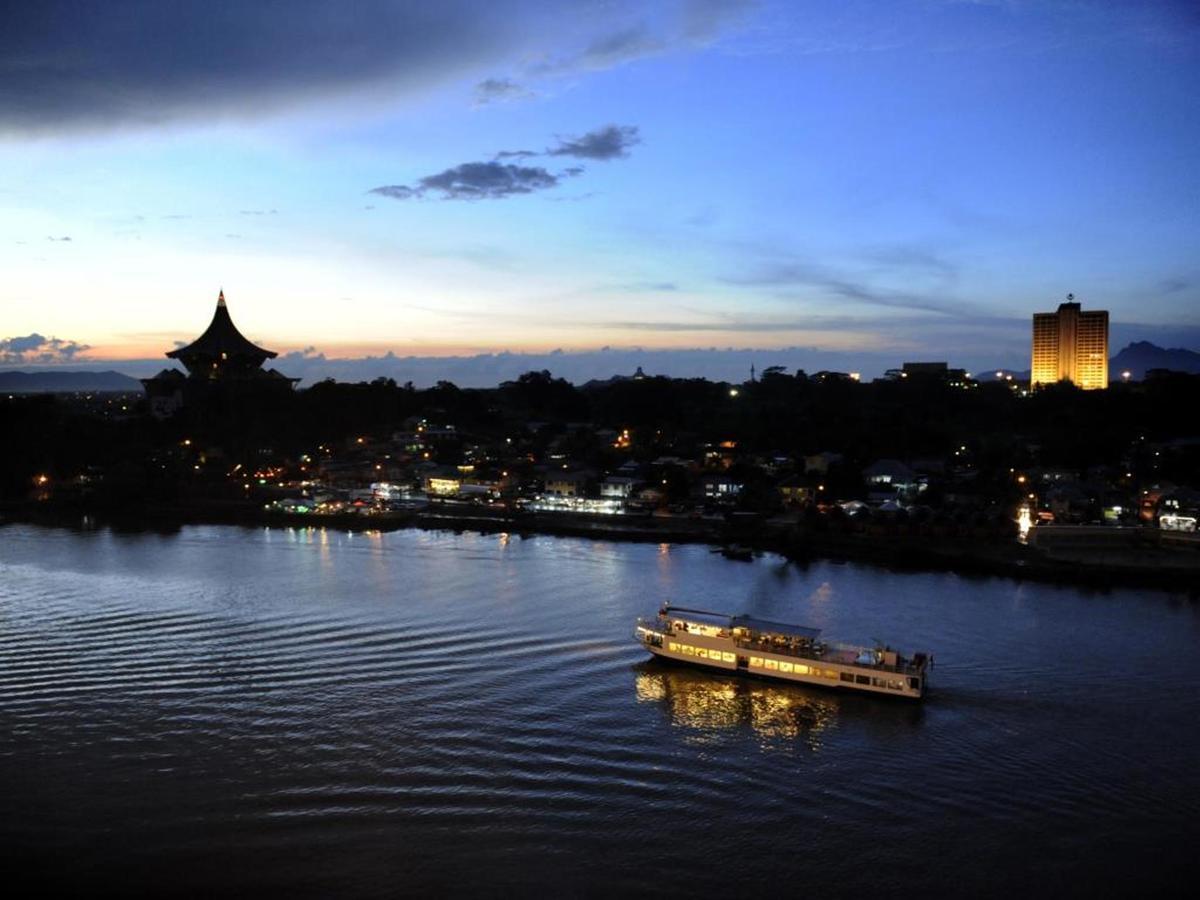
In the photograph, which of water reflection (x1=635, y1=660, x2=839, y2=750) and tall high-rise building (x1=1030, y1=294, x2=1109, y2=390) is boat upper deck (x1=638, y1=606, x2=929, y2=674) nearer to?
water reflection (x1=635, y1=660, x2=839, y2=750)

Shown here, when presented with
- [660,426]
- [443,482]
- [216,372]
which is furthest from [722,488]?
[216,372]

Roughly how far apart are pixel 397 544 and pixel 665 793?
682cm

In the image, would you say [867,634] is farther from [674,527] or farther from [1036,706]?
[674,527]

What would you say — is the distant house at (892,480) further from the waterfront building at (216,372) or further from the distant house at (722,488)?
the waterfront building at (216,372)

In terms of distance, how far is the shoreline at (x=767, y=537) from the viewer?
28.3 feet

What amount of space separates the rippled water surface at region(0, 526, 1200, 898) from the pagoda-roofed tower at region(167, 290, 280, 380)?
1210 cm

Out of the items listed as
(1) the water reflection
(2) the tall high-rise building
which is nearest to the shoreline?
(1) the water reflection

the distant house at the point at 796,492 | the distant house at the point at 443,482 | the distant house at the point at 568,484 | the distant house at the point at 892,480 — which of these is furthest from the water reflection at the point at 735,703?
the distant house at the point at 443,482

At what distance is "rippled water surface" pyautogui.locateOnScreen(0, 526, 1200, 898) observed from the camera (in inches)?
144

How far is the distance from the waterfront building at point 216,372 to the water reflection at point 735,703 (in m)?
13.9

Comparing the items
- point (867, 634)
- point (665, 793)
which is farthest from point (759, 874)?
point (867, 634)

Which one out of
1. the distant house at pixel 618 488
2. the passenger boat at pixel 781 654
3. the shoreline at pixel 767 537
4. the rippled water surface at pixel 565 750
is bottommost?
the rippled water surface at pixel 565 750

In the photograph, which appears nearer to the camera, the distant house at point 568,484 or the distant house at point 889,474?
the distant house at point 889,474

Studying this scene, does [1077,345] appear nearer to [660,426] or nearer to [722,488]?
[660,426]
